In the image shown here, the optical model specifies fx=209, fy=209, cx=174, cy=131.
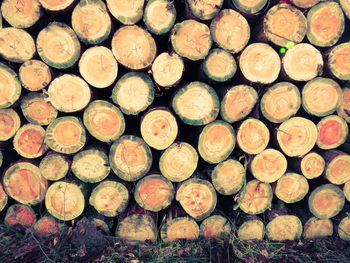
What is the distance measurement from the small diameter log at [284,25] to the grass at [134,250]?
2078 mm

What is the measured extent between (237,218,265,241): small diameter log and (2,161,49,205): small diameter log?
2.13m

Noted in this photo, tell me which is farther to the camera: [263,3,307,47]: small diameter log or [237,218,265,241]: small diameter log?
[237,218,265,241]: small diameter log

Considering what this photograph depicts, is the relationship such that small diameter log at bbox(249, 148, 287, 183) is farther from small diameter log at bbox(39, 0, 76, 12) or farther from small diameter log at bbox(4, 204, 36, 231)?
small diameter log at bbox(4, 204, 36, 231)

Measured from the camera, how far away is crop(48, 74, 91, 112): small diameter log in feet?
6.23

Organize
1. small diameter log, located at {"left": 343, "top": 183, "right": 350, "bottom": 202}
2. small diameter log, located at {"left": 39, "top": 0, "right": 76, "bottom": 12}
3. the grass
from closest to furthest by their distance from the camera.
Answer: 1. small diameter log, located at {"left": 39, "top": 0, "right": 76, "bottom": 12}
2. the grass
3. small diameter log, located at {"left": 343, "top": 183, "right": 350, "bottom": 202}

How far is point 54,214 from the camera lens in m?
2.16

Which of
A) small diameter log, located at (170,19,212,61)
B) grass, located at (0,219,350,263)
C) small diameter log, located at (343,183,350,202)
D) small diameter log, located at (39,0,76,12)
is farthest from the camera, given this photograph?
small diameter log, located at (343,183,350,202)

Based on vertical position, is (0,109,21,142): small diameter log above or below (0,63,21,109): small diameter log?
below

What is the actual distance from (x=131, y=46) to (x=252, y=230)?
2.29 meters

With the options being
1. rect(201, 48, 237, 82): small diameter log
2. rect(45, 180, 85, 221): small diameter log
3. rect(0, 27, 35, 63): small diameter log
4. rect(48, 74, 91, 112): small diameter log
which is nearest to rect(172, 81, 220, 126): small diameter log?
rect(201, 48, 237, 82): small diameter log

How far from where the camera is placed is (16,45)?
1907 mm

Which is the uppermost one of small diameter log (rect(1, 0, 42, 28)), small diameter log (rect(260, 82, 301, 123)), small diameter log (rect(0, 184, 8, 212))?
small diameter log (rect(1, 0, 42, 28))

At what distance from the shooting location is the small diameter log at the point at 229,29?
1935 mm

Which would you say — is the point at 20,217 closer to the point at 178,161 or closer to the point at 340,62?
the point at 178,161
